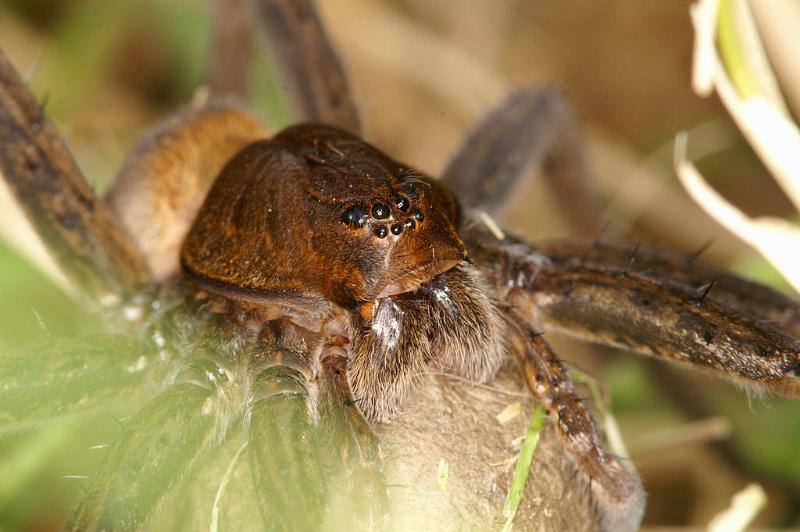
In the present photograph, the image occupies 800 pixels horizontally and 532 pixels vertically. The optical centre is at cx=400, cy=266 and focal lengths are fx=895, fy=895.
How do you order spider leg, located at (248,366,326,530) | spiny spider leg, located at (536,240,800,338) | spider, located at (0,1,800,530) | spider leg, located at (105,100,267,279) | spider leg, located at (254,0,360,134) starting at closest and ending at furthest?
spider leg, located at (248,366,326,530) < spider, located at (0,1,800,530) < spiny spider leg, located at (536,240,800,338) < spider leg, located at (105,100,267,279) < spider leg, located at (254,0,360,134)

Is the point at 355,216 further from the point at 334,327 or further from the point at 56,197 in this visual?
the point at 56,197

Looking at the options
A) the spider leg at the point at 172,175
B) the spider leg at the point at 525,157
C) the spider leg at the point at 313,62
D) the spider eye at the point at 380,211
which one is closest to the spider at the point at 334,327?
the spider eye at the point at 380,211

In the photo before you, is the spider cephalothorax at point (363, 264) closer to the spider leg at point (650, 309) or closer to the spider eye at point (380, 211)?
the spider eye at point (380, 211)

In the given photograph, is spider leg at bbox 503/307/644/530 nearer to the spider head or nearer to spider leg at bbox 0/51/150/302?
the spider head

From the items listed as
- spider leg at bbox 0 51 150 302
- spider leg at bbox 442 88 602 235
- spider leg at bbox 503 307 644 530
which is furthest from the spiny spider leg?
spider leg at bbox 0 51 150 302

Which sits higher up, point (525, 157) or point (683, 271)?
point (683, 271)

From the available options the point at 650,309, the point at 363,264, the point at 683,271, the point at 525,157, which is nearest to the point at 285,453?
the point at 363,264
